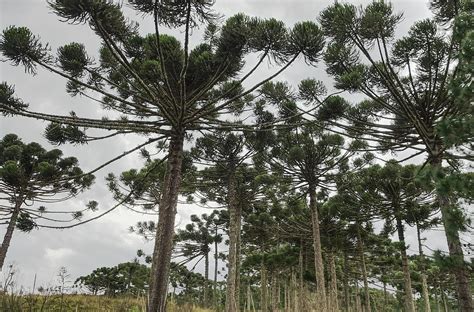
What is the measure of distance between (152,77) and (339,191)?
10.8 meters

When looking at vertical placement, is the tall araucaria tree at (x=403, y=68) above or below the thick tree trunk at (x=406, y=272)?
above

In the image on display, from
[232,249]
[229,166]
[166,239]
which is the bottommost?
[166,239]

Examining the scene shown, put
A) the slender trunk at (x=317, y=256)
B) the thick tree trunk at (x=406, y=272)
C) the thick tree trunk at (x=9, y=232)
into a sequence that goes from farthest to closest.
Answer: the thick tree trunk at (x=9, y=232)
the thick tree trunk at (x=406, y=272)
the slender trunk at (x=317, y=256)

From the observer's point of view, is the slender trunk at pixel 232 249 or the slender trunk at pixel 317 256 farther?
the slender trunk at pixel 232 249

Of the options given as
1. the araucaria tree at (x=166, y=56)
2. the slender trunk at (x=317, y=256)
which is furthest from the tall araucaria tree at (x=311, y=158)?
the araucaria tree at (x=166, y=56)

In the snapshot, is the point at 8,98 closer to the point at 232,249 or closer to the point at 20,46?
the point at 20,46

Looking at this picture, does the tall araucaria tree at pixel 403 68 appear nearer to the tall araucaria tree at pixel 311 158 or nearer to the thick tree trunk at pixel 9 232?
the tall araucaria tree at pixel 311 158

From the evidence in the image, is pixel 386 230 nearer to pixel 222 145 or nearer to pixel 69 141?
pixel 222 145

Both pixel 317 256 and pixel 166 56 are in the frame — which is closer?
pixel 166 56

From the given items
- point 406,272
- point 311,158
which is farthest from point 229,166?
point 406,272

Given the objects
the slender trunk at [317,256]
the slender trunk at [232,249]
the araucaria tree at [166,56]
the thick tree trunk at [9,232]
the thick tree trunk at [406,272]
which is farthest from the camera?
the thick tree trunk at [9,232]

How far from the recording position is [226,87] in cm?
1030

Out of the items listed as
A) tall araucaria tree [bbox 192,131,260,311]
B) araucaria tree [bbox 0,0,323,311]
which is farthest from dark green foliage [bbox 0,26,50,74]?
tall araucaria tree [bbox 192,131,260,311]

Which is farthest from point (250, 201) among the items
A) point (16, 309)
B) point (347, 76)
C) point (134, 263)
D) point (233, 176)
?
point (134, 263)
